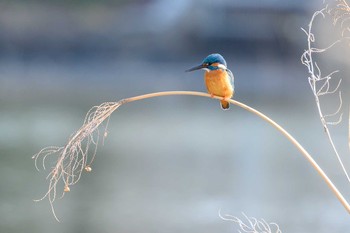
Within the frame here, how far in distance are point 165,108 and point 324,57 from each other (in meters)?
2.83

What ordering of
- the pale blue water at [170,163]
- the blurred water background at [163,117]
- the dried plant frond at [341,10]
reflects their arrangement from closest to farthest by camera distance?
the dried plant frond at [341,10] < the pale blue water at [170,163] < the blurred water background at [163,117]

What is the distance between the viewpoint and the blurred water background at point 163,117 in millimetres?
4207

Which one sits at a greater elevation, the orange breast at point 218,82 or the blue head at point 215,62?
the blue head at point 215,62

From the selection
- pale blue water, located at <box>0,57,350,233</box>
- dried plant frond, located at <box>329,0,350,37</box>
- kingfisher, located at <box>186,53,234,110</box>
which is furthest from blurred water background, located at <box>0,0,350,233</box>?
dried plant frond, located at <box>329,0,350,37</box>

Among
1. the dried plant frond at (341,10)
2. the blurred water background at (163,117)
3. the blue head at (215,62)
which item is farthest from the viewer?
the blurred water background at (163,117)

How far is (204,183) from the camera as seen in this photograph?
15.9 feet

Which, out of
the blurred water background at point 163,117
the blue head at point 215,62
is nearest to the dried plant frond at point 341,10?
the blue head at point 215,62

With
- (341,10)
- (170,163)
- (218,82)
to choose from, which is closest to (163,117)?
(170,163)

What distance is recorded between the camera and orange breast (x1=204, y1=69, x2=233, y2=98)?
1990mm

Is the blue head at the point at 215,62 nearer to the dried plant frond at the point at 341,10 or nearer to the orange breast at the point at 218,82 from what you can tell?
the orange breast at the point at 218,82

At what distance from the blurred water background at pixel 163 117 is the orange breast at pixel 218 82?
1.93m

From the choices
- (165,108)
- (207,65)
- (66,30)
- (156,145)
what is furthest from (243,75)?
(207,65)

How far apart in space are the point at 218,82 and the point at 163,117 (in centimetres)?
561

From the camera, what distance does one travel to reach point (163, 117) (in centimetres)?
759
